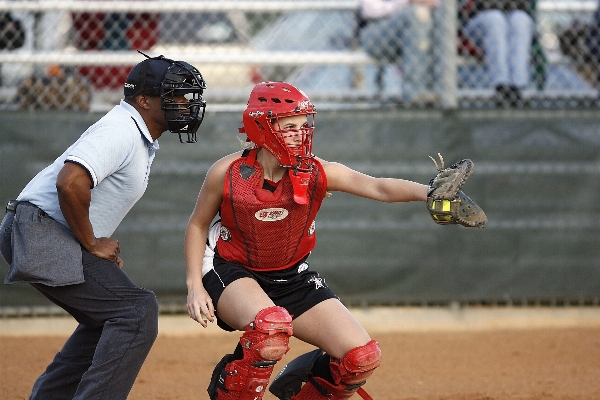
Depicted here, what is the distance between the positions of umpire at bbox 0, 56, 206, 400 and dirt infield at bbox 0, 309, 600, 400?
157 centimetres

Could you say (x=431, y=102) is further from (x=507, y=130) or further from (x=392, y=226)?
(x=392, y=226)

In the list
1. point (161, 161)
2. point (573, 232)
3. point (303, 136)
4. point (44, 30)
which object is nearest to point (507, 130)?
point (573, 232)

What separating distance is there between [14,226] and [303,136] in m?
1.45

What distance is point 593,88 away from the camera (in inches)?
318

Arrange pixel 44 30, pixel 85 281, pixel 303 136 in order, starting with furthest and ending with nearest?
pixel 44 30 < pixel 303 136 < pixel 85 281

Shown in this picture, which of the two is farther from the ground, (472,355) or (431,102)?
(431,102)

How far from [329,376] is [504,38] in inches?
179

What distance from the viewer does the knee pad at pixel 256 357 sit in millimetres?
3775

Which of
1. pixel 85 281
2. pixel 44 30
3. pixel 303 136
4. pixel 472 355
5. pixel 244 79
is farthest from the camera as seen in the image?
pixel 244 79

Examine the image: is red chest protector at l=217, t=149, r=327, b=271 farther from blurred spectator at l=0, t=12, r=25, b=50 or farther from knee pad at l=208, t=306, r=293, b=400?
blurred spectator at l=0, t=12, r=25, b=50

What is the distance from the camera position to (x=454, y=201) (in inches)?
→ 144

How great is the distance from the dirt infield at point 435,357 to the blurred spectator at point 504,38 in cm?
211

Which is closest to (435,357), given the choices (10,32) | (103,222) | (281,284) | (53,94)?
(281,284)

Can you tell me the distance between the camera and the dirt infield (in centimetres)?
529
